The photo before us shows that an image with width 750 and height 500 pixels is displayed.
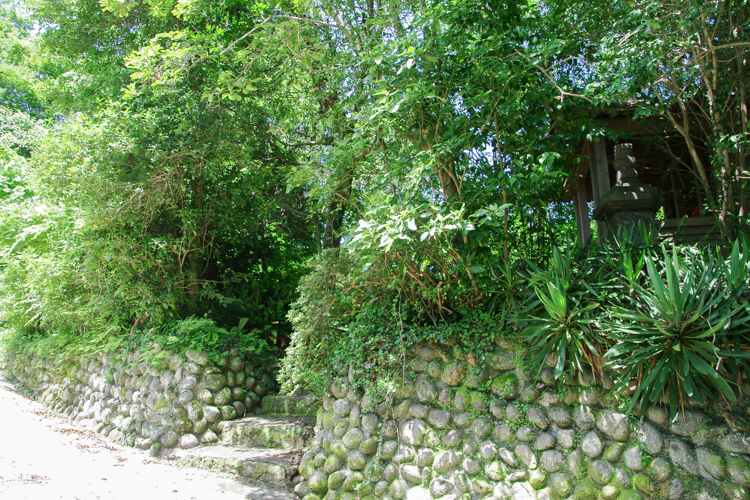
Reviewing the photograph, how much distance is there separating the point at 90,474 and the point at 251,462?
6.08 feet

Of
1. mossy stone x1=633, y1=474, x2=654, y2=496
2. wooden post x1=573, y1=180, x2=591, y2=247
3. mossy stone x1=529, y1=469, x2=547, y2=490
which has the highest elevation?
wooden post x1=573, y1=180, x2=591, y2=247

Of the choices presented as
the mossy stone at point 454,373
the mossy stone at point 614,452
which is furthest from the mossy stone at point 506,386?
the mossy stone at point 614,452

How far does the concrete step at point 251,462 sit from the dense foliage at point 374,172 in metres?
0.87

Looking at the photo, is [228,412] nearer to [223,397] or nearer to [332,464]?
[223,397]

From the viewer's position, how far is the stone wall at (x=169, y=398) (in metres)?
6.35

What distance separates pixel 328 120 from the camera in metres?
5.03

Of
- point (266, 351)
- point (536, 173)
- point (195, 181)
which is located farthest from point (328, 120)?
point (266, 351)

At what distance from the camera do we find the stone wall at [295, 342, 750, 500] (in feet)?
9.98

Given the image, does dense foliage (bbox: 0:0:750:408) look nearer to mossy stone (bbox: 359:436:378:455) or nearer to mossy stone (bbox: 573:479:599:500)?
mossy stone (bbox: 359:436:378:455)

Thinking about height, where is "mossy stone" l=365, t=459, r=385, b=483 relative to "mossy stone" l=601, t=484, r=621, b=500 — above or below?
below

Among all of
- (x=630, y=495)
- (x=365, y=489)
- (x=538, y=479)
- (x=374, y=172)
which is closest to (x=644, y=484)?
(x=630, y=495)

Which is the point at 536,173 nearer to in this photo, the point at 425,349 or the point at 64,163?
the point at 425,349

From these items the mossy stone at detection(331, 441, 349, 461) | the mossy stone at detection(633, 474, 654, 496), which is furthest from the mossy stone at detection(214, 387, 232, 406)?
the mossy stone at detection(633, 474, 654, 496)

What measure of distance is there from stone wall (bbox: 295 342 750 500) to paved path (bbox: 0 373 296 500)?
0.95m
